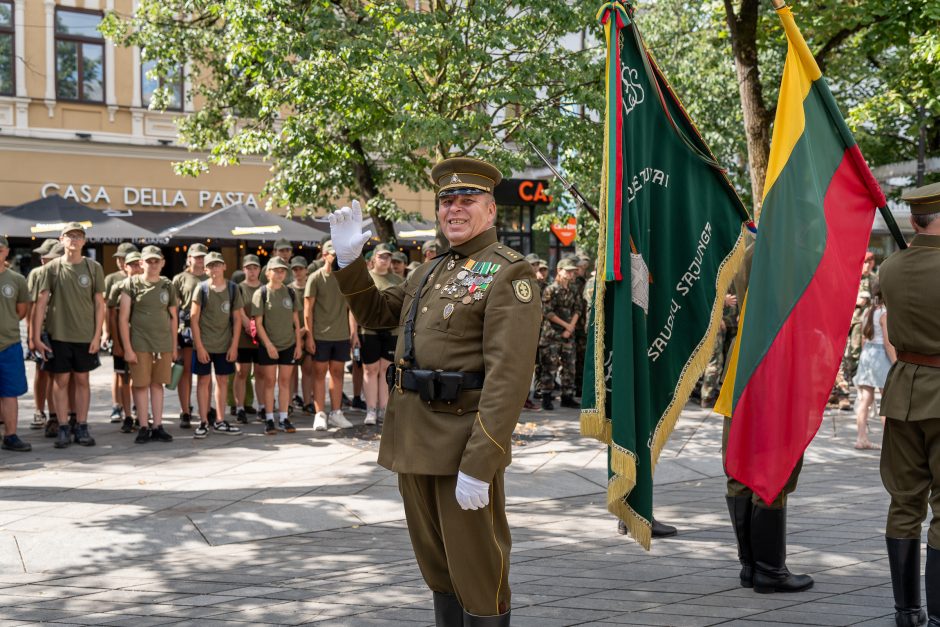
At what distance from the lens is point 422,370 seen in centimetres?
383

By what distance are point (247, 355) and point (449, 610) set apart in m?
7.30

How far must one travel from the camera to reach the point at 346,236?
397cm

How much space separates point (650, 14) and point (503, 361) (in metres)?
21.3

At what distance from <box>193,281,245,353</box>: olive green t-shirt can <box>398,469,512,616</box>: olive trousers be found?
22.2ft

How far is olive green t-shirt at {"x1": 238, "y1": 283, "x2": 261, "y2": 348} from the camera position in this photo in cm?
1052

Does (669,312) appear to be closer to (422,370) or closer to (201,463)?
(422,370)

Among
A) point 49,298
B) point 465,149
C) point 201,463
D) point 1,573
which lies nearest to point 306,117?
point 465,149

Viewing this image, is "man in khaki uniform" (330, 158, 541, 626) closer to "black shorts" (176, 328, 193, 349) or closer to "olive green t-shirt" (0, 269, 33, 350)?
"olive green t-shirt" (0, 269, 33, 350)

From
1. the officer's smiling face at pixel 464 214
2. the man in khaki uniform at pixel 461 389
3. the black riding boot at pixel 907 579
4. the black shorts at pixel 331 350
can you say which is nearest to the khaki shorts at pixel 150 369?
the black shorts at pixel 331 350

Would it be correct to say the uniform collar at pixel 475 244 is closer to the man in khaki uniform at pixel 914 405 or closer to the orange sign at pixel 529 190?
the man in khaki uniform at pixel 914 405

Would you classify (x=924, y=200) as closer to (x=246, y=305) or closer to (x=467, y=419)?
(x=467, y=419)

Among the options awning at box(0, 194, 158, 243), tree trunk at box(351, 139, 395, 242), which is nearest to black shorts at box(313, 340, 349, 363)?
tree trunk at box(351, 139, 395, 242)

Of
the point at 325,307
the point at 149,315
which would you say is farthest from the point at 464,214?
the point at 325,307

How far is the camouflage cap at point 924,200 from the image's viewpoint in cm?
456
